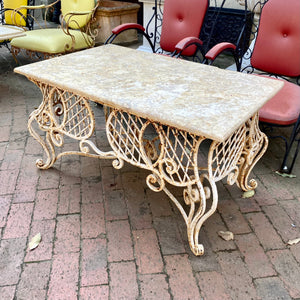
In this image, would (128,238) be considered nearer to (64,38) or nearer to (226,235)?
(226,235)

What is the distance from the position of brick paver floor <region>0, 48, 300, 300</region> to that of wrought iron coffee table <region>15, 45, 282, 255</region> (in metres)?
0.13

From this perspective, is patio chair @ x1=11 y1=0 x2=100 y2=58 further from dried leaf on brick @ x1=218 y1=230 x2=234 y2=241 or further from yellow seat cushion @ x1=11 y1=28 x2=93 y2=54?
dried leaf on brick @ x1=218 y1=230 x2=234 y2=241

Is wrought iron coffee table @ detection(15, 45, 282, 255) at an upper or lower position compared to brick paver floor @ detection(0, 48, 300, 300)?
upper

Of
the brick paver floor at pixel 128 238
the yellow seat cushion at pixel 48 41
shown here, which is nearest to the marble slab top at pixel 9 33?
the yellow seat cushion at pixel 48 41

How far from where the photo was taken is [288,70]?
2506 mm

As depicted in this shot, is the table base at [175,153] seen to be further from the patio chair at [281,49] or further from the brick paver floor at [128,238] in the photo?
the patio chair at [281,49]

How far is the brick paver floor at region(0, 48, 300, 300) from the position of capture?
154cm

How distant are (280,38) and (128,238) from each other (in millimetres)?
1921

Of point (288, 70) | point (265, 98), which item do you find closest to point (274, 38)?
point (288, 70)

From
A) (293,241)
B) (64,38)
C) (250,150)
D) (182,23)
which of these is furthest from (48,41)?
(293,241)

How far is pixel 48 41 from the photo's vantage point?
3490 mm

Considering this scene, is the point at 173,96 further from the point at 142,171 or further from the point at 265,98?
the point at 142,171

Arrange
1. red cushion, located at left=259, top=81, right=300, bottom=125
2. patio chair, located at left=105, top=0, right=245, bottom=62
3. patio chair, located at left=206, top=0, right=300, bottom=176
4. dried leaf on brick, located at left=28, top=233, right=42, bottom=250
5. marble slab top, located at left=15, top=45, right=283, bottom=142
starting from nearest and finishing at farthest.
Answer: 1. marble slab top, located at left=15, top=45, right=283, bottom=142
2. dried leaf on brick, located at left=28, top=233, right=42, bottom=250
3. red cushion, located at left=259, top=81, right=300, bottom=125
4. patio chair, located at left=206, top=0, right=300, bottom=176
5. patio chair, located at left=105, top=0, right=245, bottom=62

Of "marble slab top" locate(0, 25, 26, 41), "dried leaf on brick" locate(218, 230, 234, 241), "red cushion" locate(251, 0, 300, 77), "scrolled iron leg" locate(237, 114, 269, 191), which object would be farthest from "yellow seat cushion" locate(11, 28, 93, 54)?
"dried leaf on brick" locate(218, 230, 234, 241)
